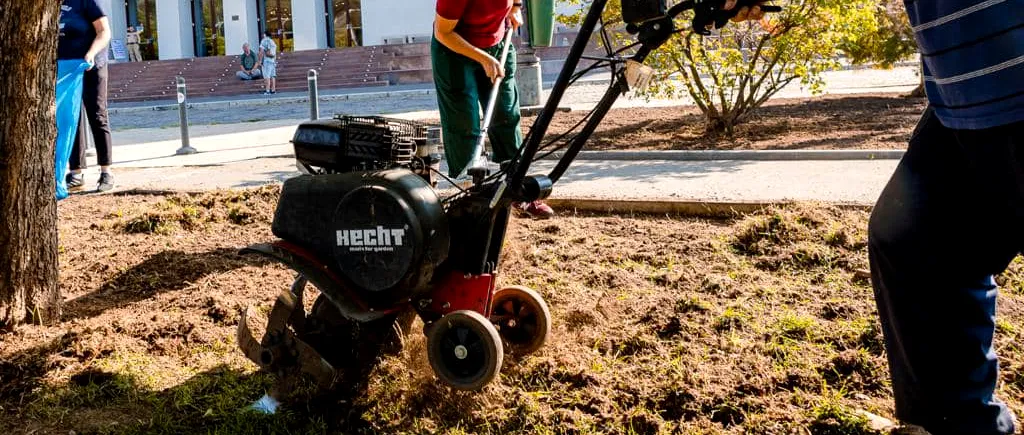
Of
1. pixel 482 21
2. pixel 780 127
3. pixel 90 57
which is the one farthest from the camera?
pixel 780 127

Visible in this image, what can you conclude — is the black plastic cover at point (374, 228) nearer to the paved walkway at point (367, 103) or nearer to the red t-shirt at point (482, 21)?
the red t-shirt at point (482, 21)

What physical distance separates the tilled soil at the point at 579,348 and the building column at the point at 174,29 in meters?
39.9

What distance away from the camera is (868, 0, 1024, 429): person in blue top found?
201 cm

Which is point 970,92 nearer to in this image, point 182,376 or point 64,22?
point 182,376

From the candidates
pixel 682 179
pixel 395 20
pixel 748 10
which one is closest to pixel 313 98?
pixel 682 179

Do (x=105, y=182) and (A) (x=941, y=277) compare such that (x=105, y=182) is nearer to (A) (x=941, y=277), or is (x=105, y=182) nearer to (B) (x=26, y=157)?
(B) (x=26, y=157)

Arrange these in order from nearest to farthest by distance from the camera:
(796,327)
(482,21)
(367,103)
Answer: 1. (796,327)
2. (482,21)
3. (367,103)

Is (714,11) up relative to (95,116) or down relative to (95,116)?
up

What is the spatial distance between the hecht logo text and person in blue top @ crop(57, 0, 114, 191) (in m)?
4.42

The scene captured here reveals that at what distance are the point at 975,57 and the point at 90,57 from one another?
628 centimetres

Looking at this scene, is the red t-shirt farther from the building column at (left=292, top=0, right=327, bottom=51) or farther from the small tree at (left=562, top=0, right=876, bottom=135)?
the building column at (left=292, top=0, right=327, bottom=51)

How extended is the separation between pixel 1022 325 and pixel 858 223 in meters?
1.44

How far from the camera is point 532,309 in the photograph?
332cm

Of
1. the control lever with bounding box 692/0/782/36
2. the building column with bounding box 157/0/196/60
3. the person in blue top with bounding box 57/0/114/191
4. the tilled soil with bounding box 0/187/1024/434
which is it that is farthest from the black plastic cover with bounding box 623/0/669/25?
the building column with bounding box 157/0/196/60
